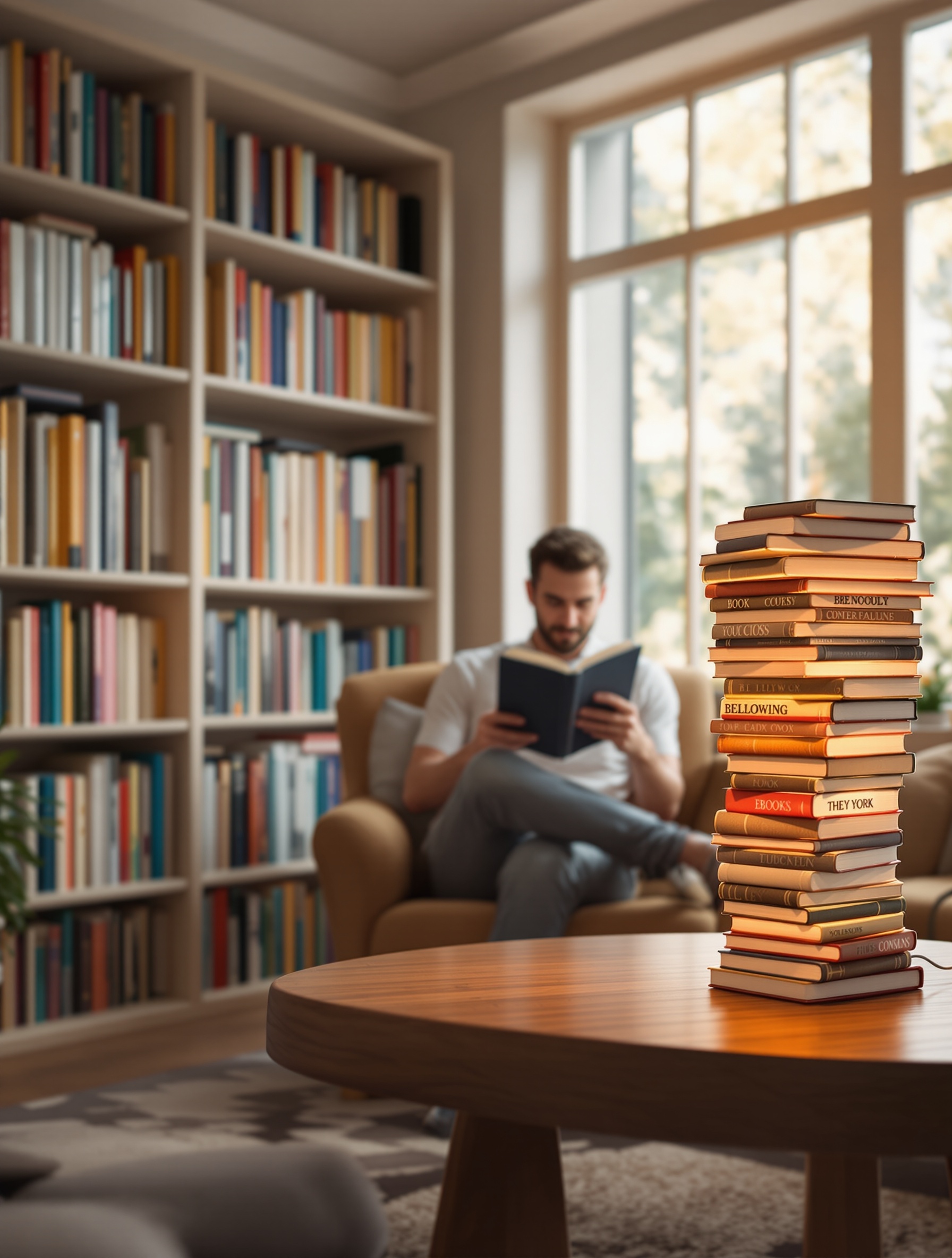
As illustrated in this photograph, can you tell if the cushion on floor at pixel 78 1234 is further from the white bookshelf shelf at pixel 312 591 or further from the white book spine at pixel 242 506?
the white book spine at pixel 242 506

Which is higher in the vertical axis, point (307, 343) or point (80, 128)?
point (80, 128)

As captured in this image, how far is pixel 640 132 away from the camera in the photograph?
12.8 ft

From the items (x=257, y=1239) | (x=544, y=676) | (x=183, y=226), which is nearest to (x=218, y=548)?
(x=183, y=226)

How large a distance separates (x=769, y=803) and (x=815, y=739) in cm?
7

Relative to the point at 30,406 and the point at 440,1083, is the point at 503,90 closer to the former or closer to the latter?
the point at 30,406

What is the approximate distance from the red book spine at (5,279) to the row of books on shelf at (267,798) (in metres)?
1.18

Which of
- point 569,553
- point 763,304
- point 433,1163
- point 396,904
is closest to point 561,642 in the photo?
point 569,553

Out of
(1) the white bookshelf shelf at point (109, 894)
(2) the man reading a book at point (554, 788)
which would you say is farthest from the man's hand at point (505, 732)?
(1) the white bookshelf shelf at point (109, 894)

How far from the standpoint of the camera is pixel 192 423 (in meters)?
3.29

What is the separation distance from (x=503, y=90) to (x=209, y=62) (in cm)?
88

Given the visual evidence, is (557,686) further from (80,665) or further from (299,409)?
(299,409)

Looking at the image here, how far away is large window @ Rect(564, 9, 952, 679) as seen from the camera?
10.7 ft

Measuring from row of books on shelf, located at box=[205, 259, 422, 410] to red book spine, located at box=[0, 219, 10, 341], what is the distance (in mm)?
574

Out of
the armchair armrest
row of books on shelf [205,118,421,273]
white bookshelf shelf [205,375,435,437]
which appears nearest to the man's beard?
the armchair armrest
